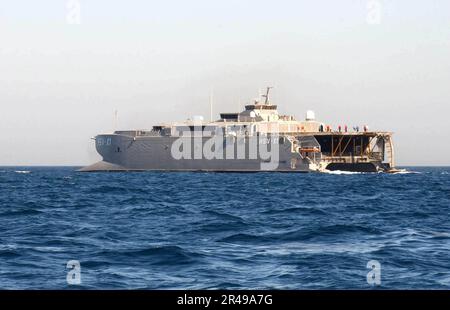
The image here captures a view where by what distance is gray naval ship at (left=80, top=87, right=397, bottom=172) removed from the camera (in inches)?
4242

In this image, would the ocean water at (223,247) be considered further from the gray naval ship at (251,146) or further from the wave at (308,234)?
the gray naval ship at (251,146)

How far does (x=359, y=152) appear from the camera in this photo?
111438 millimetres

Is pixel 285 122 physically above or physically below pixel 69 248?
above

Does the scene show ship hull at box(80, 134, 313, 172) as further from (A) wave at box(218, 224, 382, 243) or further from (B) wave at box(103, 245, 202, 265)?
(B) wave at box(103, 245, 202, 265)

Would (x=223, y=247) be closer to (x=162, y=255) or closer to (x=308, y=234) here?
(x=162, y=255)

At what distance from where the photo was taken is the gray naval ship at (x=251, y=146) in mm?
107750

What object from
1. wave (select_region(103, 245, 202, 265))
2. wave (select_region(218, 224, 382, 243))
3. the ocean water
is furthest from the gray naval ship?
wave (select_region(103, 245, 202, 265))

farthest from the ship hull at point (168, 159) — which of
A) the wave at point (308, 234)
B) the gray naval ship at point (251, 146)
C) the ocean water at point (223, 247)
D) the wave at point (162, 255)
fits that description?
the wave at point (162, 255)

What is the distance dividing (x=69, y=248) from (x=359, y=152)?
95179 millimetres

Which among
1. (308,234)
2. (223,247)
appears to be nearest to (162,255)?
(223,247)
